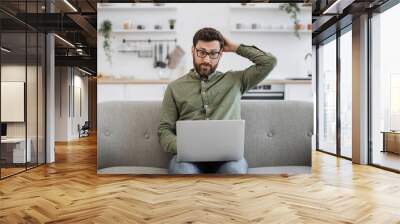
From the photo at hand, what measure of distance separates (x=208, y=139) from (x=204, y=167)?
0.39 metres

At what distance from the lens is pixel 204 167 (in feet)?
16.8

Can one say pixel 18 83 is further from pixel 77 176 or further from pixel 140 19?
pixel 140 19

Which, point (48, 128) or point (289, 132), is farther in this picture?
point (48, 128)

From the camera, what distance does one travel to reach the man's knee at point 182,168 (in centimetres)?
513

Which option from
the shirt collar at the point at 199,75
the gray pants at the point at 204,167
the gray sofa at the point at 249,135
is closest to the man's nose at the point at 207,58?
the shirt collar at the point at 199,75

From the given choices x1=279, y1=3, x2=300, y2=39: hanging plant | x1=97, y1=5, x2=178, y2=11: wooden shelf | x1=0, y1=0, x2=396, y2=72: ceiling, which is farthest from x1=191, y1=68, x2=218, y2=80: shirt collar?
x1=0, y1=0, x2=396, y2=72: ceiling

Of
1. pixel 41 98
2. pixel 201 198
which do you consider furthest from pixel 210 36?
pixel 41 98

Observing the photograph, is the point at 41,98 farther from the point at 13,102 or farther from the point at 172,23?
the point at 172,23

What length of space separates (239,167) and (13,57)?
3.51 meters

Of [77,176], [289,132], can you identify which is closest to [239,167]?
[289,132]

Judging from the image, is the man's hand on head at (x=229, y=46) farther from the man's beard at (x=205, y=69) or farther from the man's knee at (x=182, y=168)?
the man's knee at (x=182, y=168)

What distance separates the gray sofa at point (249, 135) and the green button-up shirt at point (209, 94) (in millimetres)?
147

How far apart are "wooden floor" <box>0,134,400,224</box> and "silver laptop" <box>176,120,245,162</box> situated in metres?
0.34

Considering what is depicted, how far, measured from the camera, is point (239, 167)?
205 inches
